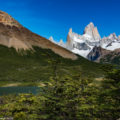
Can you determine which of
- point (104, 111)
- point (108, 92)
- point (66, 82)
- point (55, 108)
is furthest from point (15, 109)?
point (108, 92)

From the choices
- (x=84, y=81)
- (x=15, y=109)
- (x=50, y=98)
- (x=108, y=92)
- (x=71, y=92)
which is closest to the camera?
(x=108, y=92)

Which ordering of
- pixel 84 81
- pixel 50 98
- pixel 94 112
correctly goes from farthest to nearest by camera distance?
pixel 84 81
pixel 94 112
pixel 50 98

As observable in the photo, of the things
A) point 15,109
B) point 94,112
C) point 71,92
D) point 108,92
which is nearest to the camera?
point 108,92

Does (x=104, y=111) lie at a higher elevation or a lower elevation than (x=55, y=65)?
lower

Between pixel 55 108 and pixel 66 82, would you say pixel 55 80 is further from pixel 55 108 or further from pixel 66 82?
pixel 55 108

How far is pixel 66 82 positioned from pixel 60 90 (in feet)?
4.55

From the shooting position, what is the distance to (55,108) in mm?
15094

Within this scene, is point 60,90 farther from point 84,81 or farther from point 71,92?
point 84,81

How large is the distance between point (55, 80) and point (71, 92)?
208cm

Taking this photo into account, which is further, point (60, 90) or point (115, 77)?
point (60, 90)

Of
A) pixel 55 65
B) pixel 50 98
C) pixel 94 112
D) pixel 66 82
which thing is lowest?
pixel 94 112

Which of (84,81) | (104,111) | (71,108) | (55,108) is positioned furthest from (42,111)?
(84,81)

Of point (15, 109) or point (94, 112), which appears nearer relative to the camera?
point (94, 112)

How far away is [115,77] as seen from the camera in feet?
40.3
